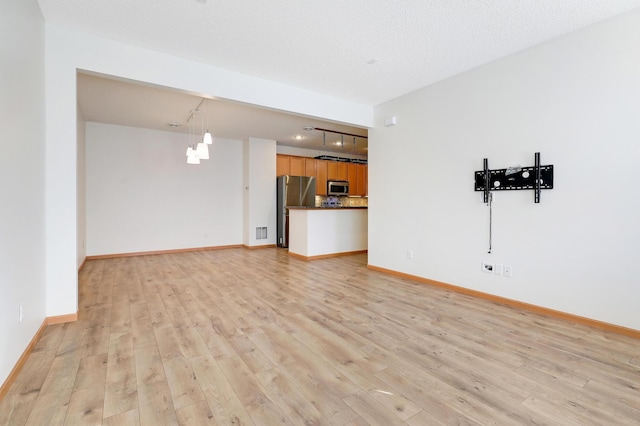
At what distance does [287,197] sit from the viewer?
24.2 ft

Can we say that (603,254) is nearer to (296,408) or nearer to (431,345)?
(431,345)

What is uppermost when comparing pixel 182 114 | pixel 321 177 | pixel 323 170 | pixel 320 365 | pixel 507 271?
pixel 182 114

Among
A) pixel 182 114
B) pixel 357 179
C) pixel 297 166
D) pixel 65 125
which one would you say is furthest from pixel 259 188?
pixel 65 125

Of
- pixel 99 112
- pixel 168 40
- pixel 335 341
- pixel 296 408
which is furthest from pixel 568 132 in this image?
pixel 99 112

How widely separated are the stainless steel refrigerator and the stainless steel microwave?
3.24ft

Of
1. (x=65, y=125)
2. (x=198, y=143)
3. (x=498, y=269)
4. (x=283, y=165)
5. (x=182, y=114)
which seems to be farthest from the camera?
(x=283, y=165)

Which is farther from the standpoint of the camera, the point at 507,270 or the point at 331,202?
the point at 331,202

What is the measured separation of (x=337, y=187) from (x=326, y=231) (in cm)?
286

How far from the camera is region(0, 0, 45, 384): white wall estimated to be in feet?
5.65

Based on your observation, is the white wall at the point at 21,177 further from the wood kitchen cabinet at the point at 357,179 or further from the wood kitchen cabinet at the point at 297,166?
the wood kitchen cabinet at the point at 357,179

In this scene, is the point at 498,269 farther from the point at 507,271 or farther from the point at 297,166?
the point at 297,166

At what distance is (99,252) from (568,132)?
7602 millimetres

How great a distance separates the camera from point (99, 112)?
16.8ft

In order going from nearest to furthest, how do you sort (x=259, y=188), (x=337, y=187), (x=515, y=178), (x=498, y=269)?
(x=515, y=178), (x=498, y=269), (x=259, y=188), (x=337, y=187)
